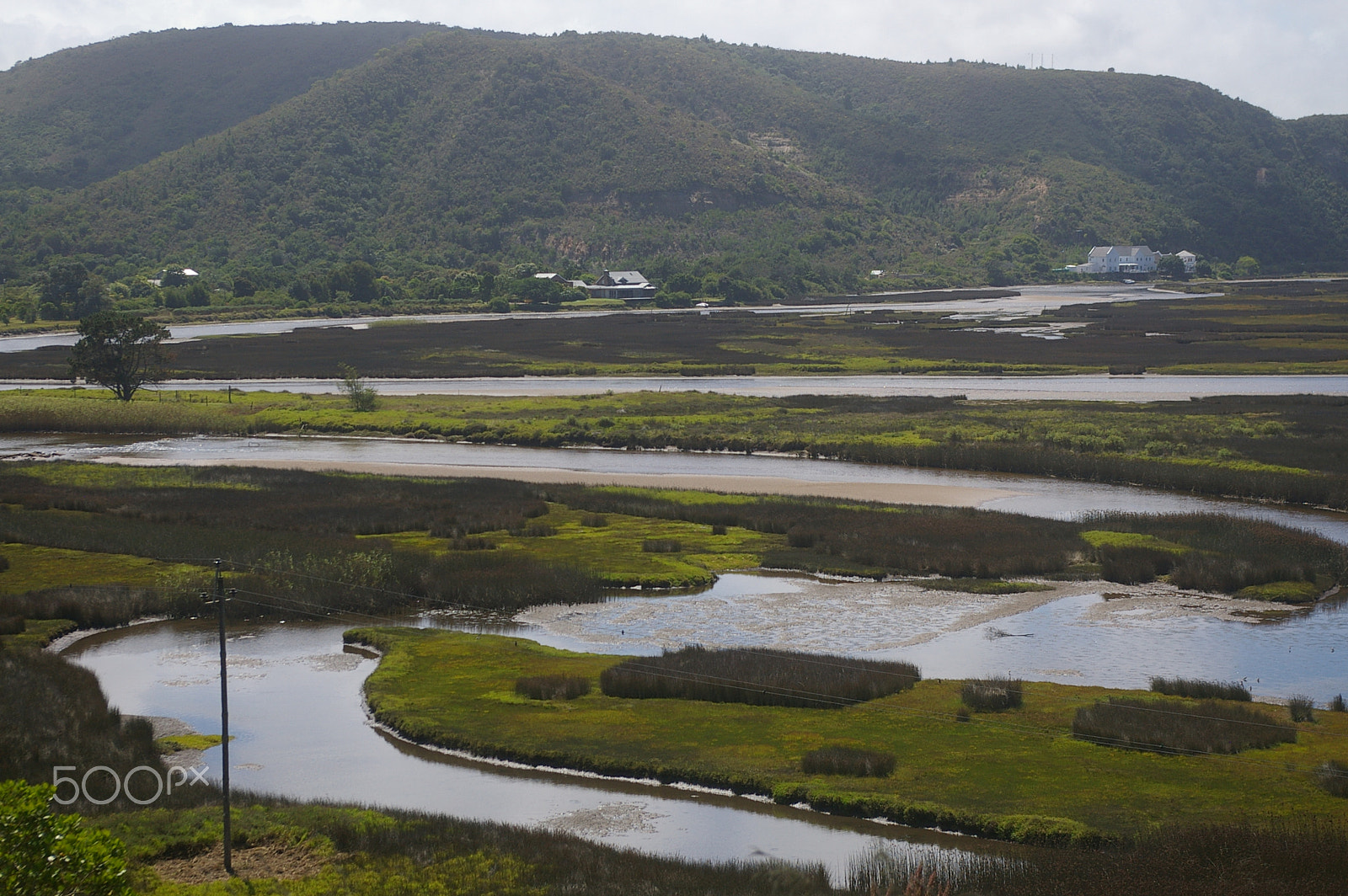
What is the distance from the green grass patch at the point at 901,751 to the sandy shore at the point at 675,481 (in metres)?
24.7

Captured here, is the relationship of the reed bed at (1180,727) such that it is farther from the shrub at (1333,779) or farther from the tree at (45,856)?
the tree at (45,856)

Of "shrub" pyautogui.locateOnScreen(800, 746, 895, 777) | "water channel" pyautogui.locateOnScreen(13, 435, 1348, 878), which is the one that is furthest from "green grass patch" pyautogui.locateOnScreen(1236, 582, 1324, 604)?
"shrub" pyautogui.locateOnScreen(800, 746, 895, 777)

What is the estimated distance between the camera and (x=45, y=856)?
13.1 metres

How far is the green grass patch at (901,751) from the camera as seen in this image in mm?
20328

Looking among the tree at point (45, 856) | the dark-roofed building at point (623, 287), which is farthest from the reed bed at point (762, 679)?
the dark-roofed building at point (623, 287)

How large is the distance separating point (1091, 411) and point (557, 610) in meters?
44.2

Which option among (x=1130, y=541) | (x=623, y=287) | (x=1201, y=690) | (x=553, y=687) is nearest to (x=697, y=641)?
(x=553, y=687)

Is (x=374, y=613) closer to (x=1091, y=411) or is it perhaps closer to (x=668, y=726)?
(x=668, y=726)

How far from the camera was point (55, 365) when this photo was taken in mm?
101625

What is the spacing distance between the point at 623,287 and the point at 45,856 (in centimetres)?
17557

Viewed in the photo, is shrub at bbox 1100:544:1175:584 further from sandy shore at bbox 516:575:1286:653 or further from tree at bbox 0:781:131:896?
tree at bbox 0:781:131:896

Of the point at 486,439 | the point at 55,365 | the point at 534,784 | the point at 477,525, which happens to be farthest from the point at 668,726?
the point at 55,365

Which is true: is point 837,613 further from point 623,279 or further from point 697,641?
point 623,279

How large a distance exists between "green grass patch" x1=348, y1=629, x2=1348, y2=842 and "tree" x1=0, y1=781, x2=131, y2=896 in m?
11.4
